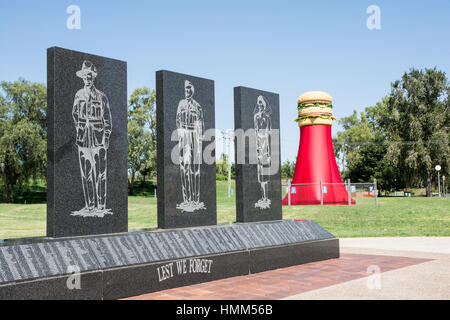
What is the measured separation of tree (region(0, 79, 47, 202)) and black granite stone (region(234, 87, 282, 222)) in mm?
26020

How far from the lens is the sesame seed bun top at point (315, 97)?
62.2 ft

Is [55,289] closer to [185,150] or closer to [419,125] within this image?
[185,150]

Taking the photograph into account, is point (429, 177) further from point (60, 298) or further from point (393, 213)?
point (60, 298)

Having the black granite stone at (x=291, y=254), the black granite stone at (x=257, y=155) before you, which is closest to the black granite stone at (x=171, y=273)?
the black granite stone at (x=291, y=254)

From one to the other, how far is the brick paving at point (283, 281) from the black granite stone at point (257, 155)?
139 centimetres

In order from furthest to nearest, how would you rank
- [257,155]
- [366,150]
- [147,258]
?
[366,150] → [257,155] → [147,258]

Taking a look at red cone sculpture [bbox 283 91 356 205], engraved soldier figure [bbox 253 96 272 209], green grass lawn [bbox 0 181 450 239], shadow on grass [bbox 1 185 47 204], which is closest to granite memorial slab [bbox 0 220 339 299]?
engraved soldier figure [bbox 253 96 272 209]

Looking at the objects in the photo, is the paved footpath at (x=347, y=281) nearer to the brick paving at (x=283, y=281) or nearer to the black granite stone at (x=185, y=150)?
the brick paving at (x=283, y=281)

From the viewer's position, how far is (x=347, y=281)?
18.2ft

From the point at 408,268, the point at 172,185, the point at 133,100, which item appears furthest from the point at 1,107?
the point at 408,268

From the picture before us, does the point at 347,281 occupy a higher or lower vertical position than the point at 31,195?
lower

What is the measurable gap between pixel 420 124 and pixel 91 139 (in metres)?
32.6

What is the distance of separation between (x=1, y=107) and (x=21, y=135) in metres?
3.54

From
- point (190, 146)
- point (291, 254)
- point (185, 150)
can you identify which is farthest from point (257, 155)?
point (291, 254)
